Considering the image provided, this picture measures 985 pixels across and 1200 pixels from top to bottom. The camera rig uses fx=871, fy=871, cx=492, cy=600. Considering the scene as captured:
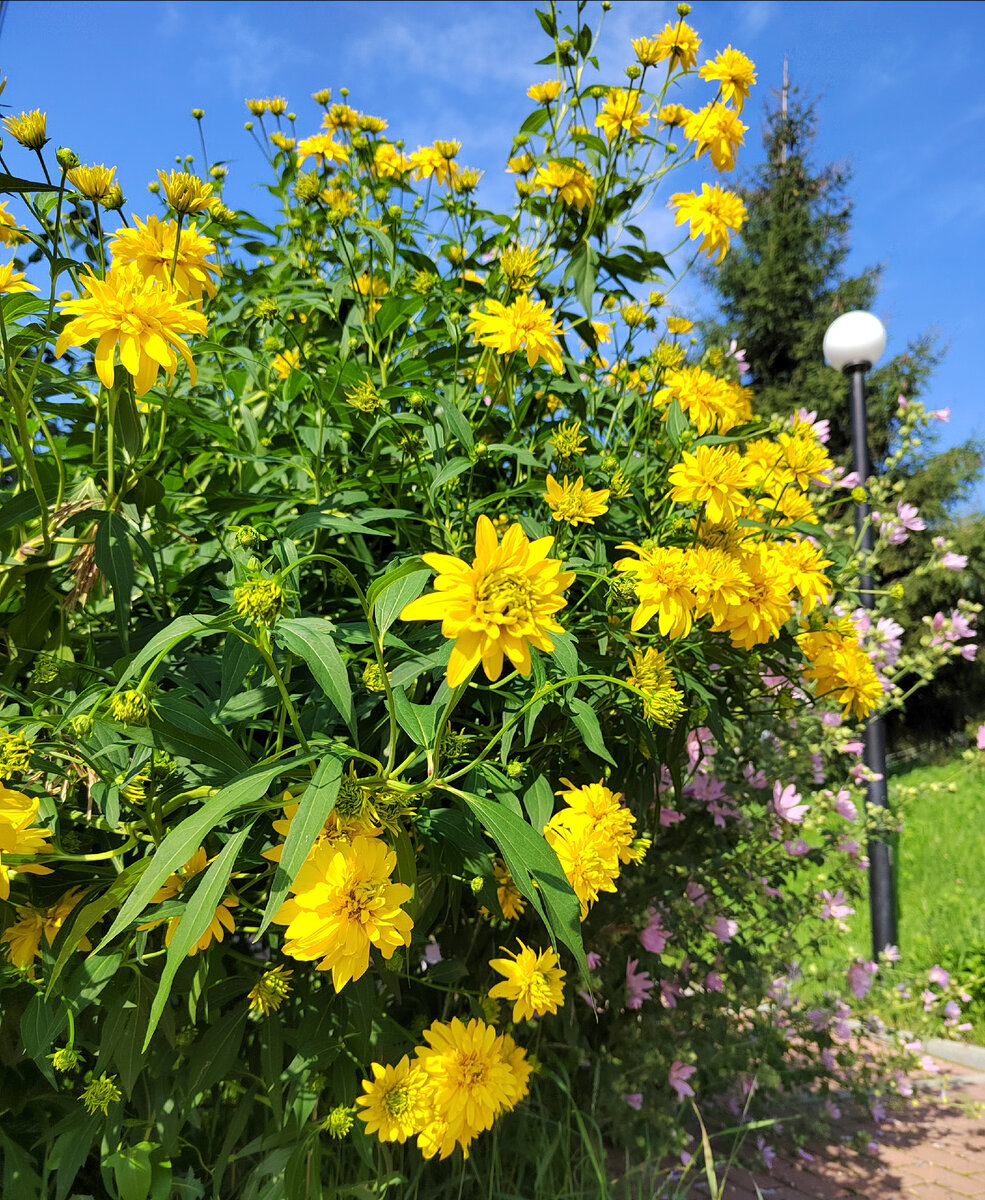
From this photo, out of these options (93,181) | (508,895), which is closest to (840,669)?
(508,895)

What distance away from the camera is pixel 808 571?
1430mm

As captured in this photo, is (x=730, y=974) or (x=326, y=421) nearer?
(x=326, y=421)


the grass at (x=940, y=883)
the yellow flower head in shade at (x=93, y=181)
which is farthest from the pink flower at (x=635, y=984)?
the yellow flower head in shade at (x=93, y=181)

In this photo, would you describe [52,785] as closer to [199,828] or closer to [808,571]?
[199,828]

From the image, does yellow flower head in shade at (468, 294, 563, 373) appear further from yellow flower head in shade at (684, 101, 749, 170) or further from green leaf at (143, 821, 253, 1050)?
green leaf at (143, 821, 253, 1050)

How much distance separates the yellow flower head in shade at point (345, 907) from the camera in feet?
3.18

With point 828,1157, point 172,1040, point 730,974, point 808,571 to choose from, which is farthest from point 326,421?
point 828,1157

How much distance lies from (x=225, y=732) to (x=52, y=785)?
424 mm

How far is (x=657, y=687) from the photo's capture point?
3.98ft

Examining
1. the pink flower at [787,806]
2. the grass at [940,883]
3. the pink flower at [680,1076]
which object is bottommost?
the grass at [940,883]

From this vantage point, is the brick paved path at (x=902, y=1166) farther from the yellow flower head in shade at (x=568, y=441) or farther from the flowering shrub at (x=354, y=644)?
the yellow flower head in shade at (x=568, y=441)

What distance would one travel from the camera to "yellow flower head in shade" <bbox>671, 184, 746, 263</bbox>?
177 centimetres

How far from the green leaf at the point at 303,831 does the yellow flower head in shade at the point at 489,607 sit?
0.20m

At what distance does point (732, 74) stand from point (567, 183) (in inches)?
16.3
